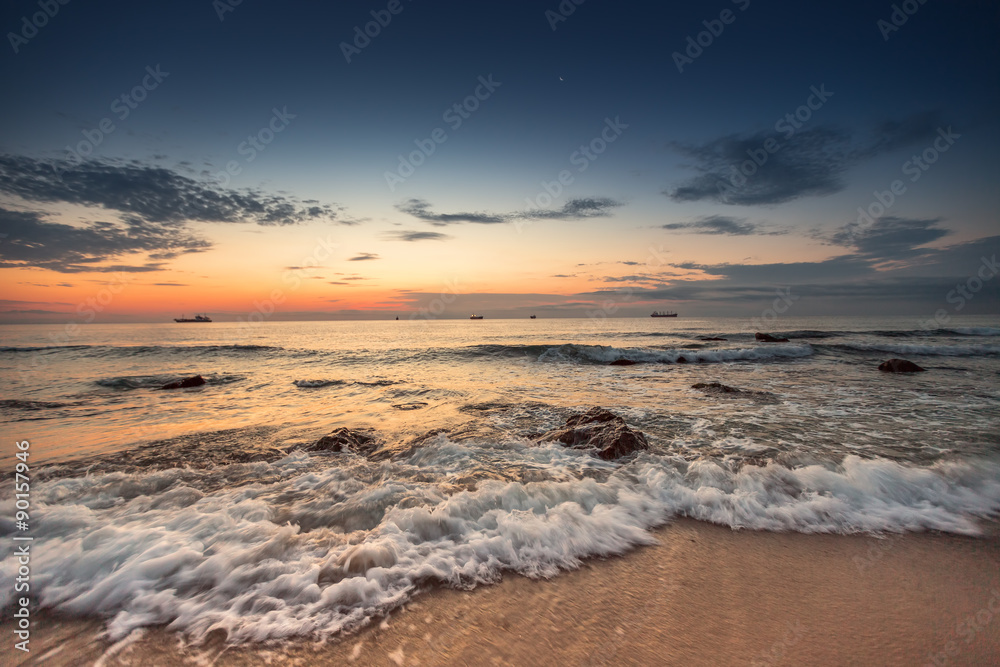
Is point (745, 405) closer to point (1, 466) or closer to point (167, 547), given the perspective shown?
point (167, 547)

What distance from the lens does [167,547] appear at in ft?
12.6

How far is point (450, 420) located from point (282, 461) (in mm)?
3679

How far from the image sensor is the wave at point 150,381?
14.8 meters

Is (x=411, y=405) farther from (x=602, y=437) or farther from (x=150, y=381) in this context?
(x=150, y=381)

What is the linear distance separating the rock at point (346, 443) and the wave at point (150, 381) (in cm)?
1138

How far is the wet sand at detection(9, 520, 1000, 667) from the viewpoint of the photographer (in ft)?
8.68

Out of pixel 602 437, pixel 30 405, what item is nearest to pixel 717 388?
pixel 602 437

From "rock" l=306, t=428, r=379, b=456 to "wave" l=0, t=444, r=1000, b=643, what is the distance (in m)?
0.66

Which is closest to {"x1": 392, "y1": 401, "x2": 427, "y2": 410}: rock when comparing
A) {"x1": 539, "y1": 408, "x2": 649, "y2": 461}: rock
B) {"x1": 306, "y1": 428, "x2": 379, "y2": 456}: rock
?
{"x1": 306, "y1": 428, "x2": 379, "y2": 456}: rock

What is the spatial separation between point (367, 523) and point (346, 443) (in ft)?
10.1

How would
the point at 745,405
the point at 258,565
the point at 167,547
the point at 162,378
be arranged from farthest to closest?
the point at 162,378, the point at 745,405, the point at 167,547, the point at 258,565

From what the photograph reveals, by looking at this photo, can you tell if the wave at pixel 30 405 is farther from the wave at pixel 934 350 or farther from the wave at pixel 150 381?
the wave at pixel 934 350

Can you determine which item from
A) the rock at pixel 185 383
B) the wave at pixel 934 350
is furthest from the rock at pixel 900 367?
the rock at pixel 185 383

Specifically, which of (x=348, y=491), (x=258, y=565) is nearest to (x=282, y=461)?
(x=348, y=491)
